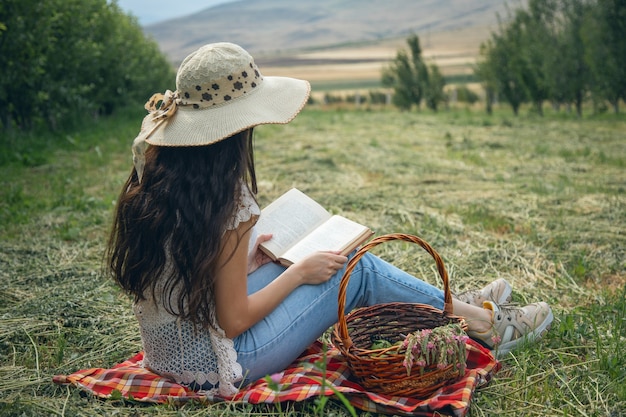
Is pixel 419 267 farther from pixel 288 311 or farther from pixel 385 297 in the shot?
pixel 288 311

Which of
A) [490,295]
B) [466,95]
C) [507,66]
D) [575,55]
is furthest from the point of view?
[466,95]

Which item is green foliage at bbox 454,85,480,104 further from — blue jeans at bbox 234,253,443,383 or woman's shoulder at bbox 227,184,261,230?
woman's shoulder at bbox 227,184,261,230

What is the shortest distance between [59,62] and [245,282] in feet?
33.0

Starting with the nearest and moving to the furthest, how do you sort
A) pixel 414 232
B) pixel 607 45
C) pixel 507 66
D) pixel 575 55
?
pixel 414 232
pixel 607 45
pixel 575 55
pixel 507 66

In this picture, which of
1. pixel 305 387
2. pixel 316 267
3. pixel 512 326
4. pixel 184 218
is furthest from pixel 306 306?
pixel 512 326

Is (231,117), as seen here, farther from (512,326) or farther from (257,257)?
(512,326)

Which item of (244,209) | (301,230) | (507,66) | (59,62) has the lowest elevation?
(301,230)

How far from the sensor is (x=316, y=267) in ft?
8.10

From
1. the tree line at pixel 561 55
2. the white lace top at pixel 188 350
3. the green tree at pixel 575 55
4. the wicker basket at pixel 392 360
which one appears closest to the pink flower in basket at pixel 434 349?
the wicker basket at pixel 392 360

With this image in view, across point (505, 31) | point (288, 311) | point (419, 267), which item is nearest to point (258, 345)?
point (288, 311)

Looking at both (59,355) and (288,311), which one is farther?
(59,355)

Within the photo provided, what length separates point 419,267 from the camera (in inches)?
163

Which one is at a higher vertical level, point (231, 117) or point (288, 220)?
point (231, 117)

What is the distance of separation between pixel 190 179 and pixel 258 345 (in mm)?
710
